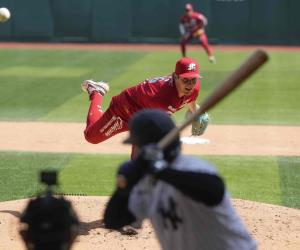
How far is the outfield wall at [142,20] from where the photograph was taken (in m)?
30.4

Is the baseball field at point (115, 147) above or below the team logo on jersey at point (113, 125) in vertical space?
below

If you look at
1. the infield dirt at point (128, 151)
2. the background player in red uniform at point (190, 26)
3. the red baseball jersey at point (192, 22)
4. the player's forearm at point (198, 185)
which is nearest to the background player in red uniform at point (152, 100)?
the infield dirt at point (128, 151)

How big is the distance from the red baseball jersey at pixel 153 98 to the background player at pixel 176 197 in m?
3.71

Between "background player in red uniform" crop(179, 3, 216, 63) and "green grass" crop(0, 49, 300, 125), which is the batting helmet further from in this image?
"background player in red uniform" crop(179, 3, 216, 63)

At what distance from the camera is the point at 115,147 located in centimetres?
1172

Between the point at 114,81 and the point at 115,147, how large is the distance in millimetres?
7889

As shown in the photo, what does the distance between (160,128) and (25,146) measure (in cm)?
825

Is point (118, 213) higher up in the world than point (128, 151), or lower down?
higher up

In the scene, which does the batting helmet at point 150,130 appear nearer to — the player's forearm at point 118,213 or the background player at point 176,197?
the background player at point 176,197

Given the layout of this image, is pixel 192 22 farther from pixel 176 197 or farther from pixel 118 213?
pixel 176 197

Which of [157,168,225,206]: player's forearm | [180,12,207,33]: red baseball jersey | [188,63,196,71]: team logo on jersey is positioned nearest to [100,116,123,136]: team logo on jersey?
[188,63,196,71]: team logo on jersey

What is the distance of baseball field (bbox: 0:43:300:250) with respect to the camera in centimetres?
764

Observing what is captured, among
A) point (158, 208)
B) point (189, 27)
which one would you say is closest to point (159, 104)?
point (158, 208)

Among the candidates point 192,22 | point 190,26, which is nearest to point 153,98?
point 192,22
